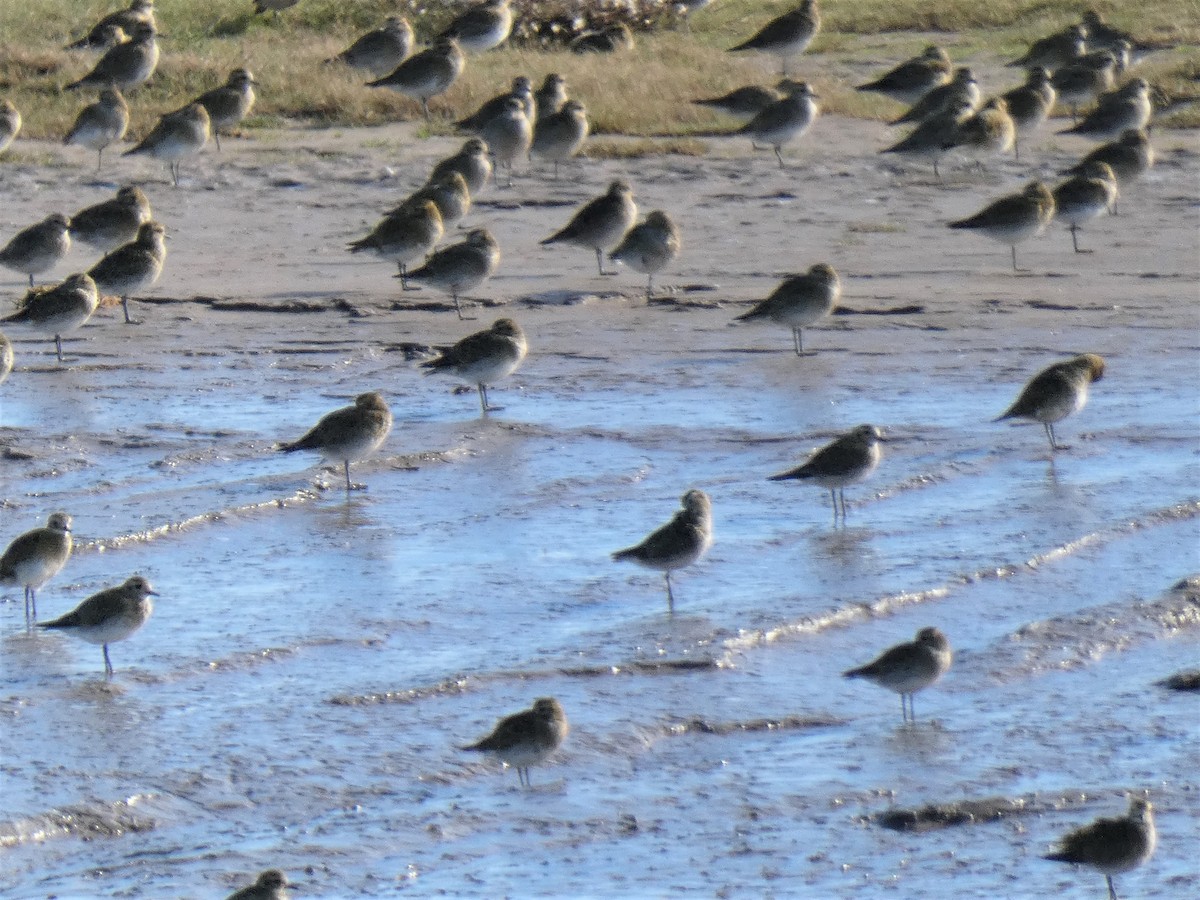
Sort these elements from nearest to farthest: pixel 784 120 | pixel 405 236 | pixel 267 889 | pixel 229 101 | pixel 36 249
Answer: pixel 267 889 < pixel 36 249 < pixel 405 236 < pixel 229 101 < pixel 784 120

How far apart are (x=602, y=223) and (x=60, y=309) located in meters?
4.56

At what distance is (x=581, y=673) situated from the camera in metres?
9.20

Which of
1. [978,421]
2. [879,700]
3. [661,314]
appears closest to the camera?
[879,700]

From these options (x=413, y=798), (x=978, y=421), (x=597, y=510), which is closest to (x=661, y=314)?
(x=978, y=421)

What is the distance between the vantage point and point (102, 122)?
20828 millimetres

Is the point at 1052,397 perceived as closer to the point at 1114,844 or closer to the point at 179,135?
the point at 1114,844

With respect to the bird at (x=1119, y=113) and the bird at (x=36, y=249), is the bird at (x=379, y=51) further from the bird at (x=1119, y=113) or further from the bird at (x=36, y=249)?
the bird at (x=36, y=249)

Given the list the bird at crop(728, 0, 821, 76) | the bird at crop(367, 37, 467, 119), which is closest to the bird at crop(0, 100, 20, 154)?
the bird at crop(367, 37, 467, 119)

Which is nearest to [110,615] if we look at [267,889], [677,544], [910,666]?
[677,544]

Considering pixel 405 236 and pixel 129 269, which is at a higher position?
pixel 405 236

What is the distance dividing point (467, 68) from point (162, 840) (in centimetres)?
1956

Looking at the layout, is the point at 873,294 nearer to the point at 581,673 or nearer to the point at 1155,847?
the point at 581,673

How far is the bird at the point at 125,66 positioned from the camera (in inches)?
925

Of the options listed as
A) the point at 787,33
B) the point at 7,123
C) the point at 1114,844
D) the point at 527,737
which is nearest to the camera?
the point at 1114,844
